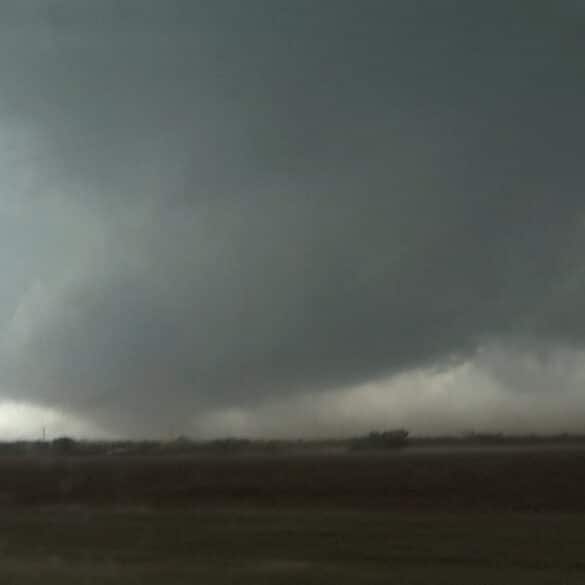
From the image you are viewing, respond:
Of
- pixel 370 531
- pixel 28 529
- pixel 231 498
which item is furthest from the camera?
pixel 231 498

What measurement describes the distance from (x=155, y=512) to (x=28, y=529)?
4451 mm

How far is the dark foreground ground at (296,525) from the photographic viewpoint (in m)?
20.7

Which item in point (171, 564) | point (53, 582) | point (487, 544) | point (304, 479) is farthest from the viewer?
point (304, 479)

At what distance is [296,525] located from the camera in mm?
28000

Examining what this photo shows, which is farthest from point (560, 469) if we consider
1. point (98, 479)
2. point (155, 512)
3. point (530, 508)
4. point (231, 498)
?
point (98, 479)

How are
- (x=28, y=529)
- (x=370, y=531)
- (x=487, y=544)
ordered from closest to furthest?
(x=487, y=544) < (x=370, y=531) < (x=28, y=529)

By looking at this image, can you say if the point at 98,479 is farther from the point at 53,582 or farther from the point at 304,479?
A: the point at 53,582

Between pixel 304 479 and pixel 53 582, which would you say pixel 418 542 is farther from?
pixel 304 479

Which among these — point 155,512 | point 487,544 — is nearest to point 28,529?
point 155,512

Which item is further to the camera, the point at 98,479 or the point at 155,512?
the point at 98,479

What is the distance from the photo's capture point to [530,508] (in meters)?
31.2

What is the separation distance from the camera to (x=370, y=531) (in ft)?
86.4

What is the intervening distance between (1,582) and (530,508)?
612 inches

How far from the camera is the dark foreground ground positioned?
20.7m
